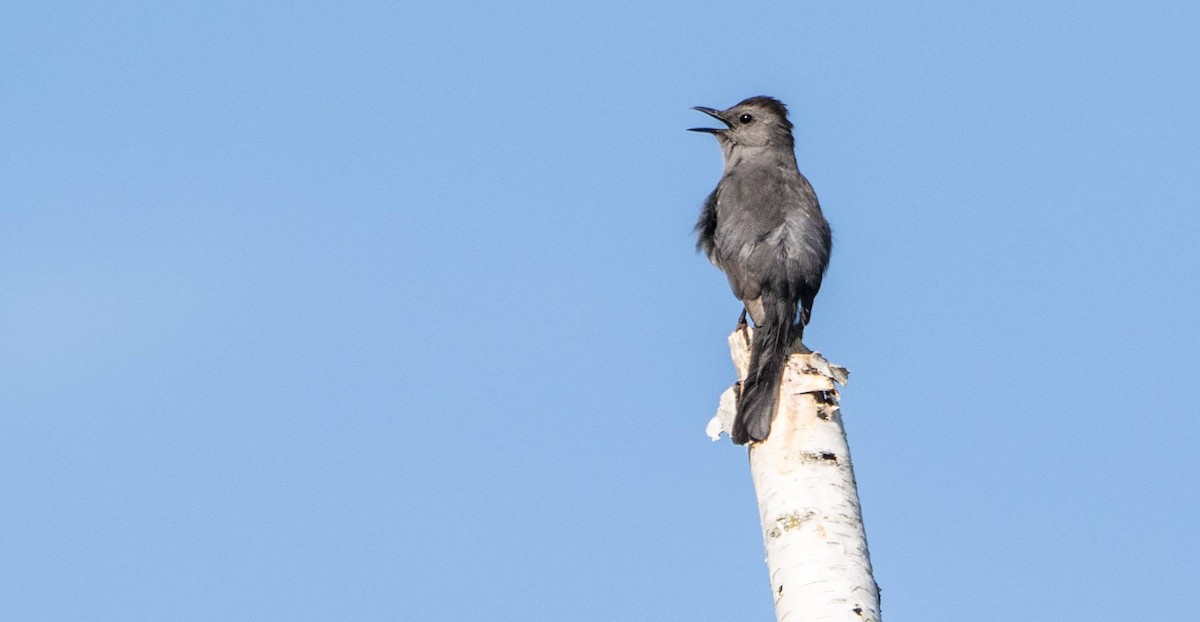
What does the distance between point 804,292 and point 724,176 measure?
164 centimetres

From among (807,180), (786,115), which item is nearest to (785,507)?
(807,180)

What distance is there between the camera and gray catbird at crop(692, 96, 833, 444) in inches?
282

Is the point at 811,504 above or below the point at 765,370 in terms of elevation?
below

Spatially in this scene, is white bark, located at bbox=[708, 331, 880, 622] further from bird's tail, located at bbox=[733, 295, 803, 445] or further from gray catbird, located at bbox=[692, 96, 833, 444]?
gray catbird, located at bbox=[692, 96, 833, 444]

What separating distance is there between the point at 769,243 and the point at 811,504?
2.92 m

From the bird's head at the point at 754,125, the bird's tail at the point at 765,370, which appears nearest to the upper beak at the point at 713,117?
the bird's head at the point at 754,125

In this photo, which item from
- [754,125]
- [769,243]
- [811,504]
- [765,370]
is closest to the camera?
[811,504]

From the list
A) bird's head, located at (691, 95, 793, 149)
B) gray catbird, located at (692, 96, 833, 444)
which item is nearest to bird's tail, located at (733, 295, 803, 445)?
gray catbird, located at (692, 96, 833, 444)

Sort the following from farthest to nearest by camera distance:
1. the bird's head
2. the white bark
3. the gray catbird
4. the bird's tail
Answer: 1. the bird's head
2. the gray catbird
3. the bird's tail
4. the white bark

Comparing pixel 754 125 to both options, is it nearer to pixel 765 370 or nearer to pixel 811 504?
pixel 765 370

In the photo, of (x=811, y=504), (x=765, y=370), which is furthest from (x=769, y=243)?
(x=811, y=504)

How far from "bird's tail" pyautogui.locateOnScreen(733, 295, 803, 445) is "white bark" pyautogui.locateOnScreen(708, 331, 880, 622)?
0.17 feet

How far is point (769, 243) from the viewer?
775 centimetres

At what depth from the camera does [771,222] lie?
7.91 meters
